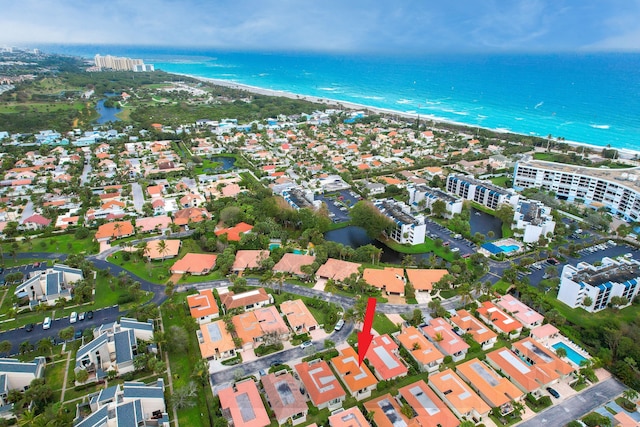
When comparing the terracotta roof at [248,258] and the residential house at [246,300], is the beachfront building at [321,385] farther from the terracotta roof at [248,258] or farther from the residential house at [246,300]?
the terracotta roof at [248,258]

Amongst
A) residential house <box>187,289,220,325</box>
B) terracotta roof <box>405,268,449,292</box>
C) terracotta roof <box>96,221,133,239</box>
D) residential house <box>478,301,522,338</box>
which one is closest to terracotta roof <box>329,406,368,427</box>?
residential house <box>187,289,220,325</box>

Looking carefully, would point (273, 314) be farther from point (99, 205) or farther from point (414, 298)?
point (99, 205)

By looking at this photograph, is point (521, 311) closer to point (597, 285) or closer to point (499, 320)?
point (499, 320)

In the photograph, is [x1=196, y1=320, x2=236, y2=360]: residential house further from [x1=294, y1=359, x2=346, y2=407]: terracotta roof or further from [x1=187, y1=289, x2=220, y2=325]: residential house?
[x1=294, y1=359, x2=346, y2=407]: terracotta roof

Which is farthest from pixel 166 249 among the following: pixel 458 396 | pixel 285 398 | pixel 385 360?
pixel 458 396

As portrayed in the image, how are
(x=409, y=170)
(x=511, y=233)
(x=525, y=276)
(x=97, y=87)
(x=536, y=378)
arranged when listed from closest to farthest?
(x=536, y=378), (x=525, y=276), (x=511, y=233), (x=409, y=170), (x=97, y=87)

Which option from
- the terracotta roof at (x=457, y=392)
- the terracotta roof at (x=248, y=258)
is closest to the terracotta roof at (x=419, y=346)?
the terracotta roof at (x=457, y=392)

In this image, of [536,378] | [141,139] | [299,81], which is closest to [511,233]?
[536,378]
